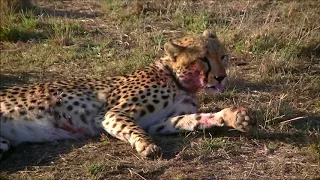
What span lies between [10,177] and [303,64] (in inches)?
106

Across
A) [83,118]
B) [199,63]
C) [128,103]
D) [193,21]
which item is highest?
[199,63]

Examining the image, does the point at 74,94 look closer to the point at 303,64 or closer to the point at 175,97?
the point at 175,97

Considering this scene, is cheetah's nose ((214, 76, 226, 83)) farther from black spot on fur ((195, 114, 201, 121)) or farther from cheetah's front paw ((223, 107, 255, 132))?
cheetah's front paw ((223, 107, 255, 132))

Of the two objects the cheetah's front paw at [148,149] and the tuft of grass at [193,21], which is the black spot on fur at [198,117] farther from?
the tuft of grass at [193,21]

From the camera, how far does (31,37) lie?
5980 millimetres

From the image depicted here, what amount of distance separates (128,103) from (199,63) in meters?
0.52

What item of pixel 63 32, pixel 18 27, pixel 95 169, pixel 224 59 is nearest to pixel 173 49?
pixel 224 59

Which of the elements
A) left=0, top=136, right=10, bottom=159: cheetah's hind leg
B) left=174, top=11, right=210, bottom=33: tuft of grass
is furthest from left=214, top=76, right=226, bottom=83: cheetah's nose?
left=174, top=11, right=210, bottom=33: tuft of grass

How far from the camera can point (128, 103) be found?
3904 mm

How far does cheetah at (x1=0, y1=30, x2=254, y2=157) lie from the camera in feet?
12.5

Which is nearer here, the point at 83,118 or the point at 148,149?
the point at 148,149

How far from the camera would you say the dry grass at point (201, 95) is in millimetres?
3428

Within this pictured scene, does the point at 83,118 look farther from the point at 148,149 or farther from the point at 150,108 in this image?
the point at 148,149

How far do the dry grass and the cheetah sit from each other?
89 millimetres
